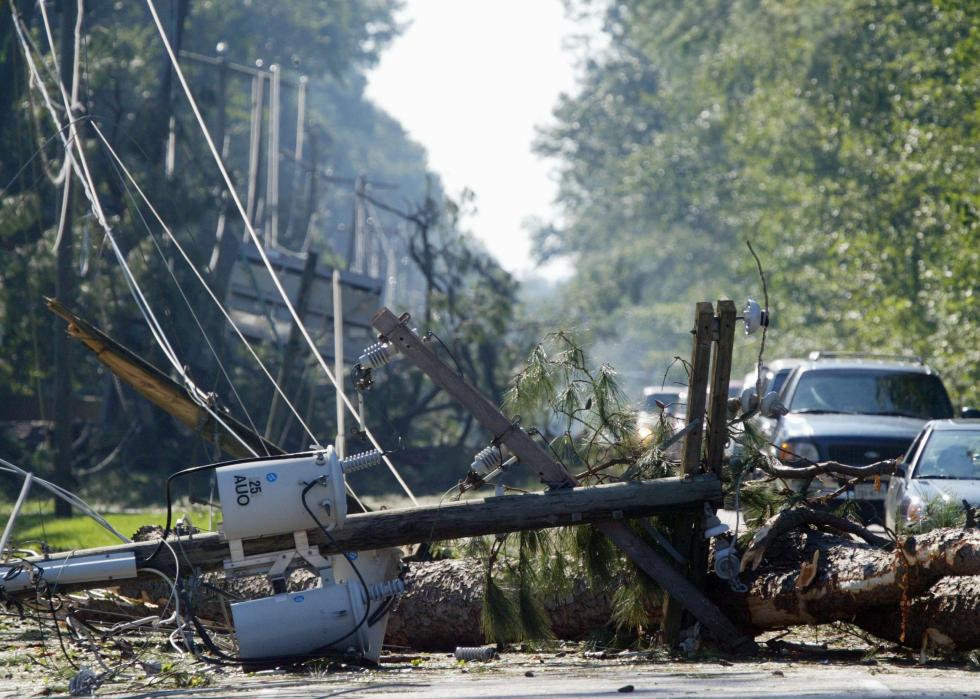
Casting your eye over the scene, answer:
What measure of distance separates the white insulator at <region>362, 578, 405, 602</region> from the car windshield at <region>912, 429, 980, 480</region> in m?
5.64

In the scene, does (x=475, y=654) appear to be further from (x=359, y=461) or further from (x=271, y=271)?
(x=271, y=271)

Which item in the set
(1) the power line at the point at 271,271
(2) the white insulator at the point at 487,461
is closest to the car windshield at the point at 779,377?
(1) the power line at the point at 271,271

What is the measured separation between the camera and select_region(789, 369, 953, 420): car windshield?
680 inches

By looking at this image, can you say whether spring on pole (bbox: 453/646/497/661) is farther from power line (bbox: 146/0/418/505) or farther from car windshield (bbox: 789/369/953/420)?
car windshield (bbox: 789/369/953/420)

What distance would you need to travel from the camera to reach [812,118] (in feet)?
140

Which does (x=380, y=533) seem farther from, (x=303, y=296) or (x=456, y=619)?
(x=303, y=296)

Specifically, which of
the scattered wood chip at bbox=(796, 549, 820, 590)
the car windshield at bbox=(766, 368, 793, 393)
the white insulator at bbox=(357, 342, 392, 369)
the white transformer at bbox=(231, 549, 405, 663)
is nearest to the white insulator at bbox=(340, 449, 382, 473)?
the white insulator at bbox=(357, 342, 392, 369)

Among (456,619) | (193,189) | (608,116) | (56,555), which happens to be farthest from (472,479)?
(608,116)

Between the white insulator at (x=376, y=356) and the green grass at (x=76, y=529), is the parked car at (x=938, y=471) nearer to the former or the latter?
the white insulator at (x=376, y=356)

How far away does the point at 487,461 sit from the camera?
9453 mm

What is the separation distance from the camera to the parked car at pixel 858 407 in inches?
627

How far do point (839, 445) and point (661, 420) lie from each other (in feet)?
20.5

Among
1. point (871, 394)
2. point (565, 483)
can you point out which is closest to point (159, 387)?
point (565, 483)

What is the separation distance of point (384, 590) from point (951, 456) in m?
6.21
